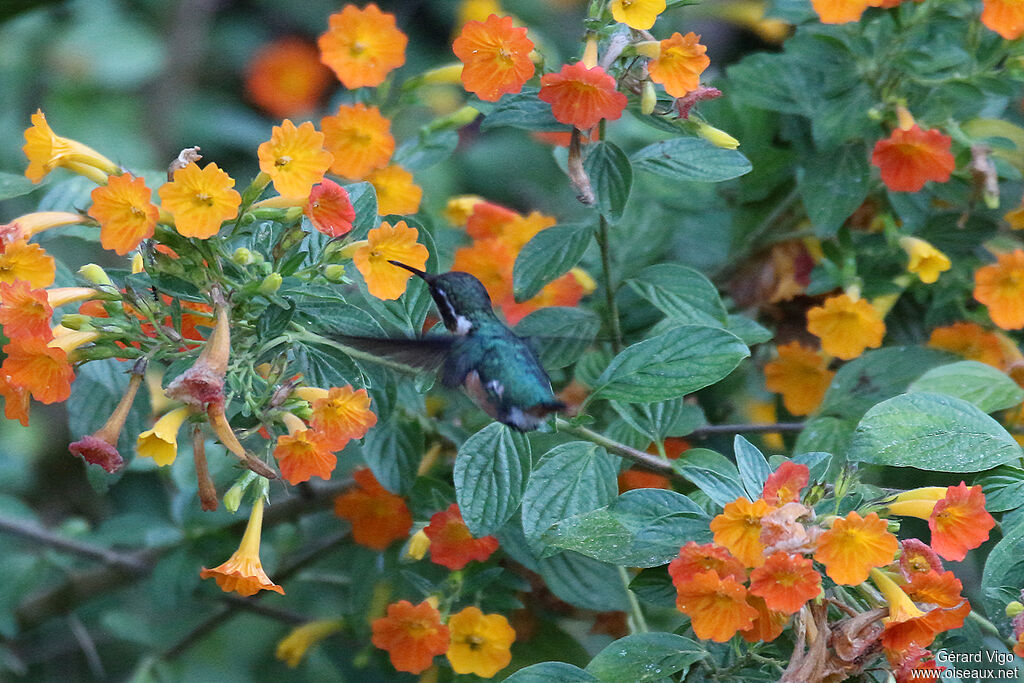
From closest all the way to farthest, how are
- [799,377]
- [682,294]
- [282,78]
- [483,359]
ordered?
[483,359]
[682,294]
[799,377]
[282,78]

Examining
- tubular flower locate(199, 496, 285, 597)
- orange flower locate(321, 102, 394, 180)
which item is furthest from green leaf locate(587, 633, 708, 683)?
orange flower locate(321, 102, 394, 180)

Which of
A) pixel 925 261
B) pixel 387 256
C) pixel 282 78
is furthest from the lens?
pixel 282 78

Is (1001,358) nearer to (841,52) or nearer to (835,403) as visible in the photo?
(835,403)

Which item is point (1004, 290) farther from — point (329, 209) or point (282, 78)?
point (282, 78)

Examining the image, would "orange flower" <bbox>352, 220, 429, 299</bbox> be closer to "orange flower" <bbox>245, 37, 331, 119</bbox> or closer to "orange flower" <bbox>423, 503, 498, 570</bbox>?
"orange flower" <bbox>423, 503, 498, 570</bbox>

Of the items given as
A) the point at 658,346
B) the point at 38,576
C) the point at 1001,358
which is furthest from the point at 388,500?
the point at 1001,358

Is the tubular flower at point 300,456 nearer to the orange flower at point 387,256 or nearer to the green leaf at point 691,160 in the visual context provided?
the orange flower at point 387,256

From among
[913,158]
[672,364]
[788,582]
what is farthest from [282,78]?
[788,582]
